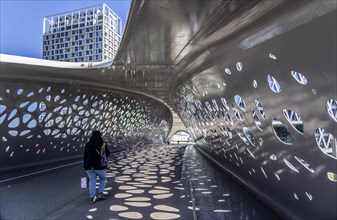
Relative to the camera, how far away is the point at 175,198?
7.52 metres

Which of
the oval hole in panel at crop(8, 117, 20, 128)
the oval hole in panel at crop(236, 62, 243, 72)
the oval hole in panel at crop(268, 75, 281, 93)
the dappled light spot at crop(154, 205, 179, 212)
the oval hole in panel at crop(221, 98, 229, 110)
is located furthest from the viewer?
the oval hole in panel at crop(8, 117, 20, 128)

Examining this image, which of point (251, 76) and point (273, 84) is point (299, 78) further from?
point (251, 76)

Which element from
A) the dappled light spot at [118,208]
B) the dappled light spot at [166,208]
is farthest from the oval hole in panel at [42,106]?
the dappled light spot at [166,208]

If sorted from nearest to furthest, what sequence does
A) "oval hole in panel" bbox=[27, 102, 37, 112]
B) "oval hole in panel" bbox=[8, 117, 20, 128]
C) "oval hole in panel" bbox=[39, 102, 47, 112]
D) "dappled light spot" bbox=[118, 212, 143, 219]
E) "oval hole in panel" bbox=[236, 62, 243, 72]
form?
"oval hole in panel" bbox=[236, 62, 243, 72]
"dappled light spot" bbox=[118, 212, 143, 219]
"oval hole in panel" bbox=[8, 117, 20, 128]
"oval hole in panel" bbox=[27, 102, 37, 112]
"oval hole in panel" bbox=[39, 102, 47, 112]

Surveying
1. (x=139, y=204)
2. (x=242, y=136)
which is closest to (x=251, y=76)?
(x=242, y=136)

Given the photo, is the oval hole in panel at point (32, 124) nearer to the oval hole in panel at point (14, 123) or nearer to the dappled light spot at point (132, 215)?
the oval hole in panel at point (14, 123)

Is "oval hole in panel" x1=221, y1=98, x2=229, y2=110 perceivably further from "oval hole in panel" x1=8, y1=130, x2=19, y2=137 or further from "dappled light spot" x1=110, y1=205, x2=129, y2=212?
"oval hole in panel" x1=8, y1=130, x2=19, y2=137

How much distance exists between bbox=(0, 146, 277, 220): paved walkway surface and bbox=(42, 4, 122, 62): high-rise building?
95.1 metres

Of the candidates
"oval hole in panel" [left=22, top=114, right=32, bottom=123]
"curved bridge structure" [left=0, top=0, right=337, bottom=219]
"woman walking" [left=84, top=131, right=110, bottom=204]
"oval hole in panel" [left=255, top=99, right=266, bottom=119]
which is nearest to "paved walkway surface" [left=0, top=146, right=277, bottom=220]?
"woman walking" [left=84, top=131, right=110, bottom=204]

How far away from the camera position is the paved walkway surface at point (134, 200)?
597cm

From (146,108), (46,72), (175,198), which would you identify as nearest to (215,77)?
(175,198)

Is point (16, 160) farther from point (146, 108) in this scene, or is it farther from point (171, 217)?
point (146, 108)

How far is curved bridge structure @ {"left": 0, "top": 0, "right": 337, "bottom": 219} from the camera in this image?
3211mm

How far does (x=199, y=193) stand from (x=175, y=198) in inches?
33.9
